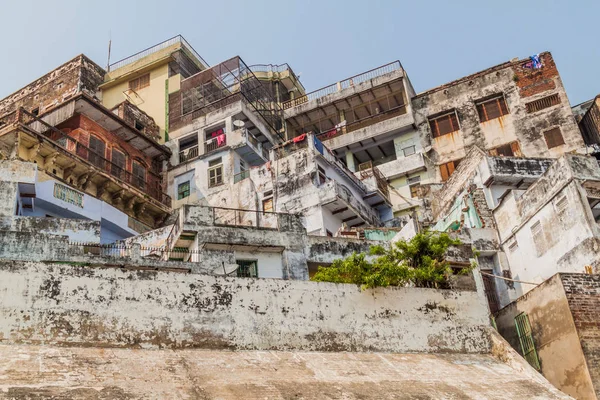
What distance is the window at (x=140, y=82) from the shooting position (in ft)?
123

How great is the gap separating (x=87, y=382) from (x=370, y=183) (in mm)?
22273

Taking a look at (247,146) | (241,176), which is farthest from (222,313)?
(247,146)

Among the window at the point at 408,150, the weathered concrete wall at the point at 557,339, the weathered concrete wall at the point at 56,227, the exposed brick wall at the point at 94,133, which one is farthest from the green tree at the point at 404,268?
the window at the point at 408,150

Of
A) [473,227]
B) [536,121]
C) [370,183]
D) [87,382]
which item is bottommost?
[87,382]

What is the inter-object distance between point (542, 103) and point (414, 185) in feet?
26.0

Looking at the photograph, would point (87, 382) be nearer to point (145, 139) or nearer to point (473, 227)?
point (473, 227)

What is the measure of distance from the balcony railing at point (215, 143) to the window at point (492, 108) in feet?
46.1

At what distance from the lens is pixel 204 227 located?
797 inches

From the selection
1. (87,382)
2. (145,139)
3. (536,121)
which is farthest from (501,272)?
(145,139)

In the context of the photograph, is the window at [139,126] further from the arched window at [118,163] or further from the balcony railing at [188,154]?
the arched window at [118,163]

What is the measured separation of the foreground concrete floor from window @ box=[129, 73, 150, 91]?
27.7m

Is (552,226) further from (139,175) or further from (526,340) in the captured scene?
(139,175)

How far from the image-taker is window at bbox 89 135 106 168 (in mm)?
27633

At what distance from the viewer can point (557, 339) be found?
1501 centimetres
